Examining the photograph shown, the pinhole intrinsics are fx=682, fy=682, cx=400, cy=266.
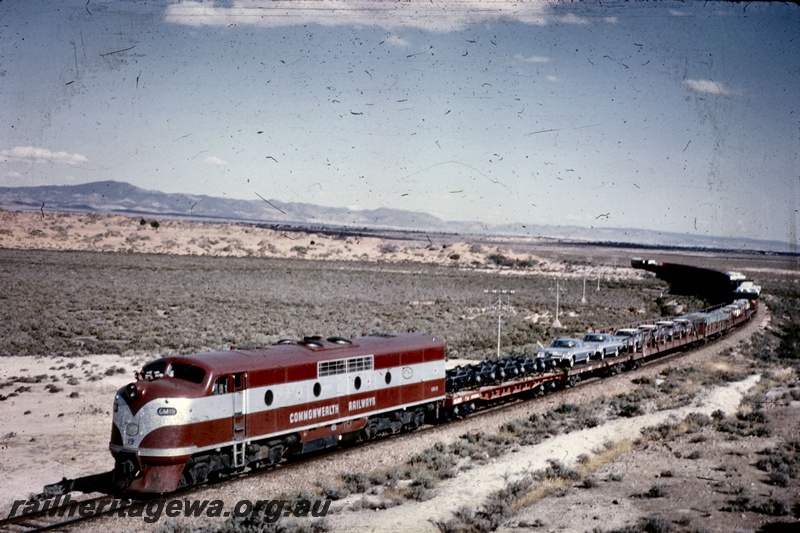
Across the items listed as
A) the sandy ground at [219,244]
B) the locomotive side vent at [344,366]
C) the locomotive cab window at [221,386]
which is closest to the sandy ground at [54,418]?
the locomotive cab window at [221,386]

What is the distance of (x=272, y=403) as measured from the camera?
17.6 metres

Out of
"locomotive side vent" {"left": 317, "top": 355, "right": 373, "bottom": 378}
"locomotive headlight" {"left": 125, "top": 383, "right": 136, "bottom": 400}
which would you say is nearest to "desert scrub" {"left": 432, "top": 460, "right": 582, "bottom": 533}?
"locomotive side vent" {"left": 317, "top": 355, "right": 373, "bottom": 378}

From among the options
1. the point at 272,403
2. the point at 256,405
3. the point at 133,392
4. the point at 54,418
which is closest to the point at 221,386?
the point at 256,405

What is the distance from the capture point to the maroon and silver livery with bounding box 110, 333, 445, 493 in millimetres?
15477

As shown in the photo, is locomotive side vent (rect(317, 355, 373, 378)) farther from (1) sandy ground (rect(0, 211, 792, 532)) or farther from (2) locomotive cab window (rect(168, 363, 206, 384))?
(2) locomotive cab window (rect(168, 363, 206, 384))

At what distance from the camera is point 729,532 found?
13.9 metres

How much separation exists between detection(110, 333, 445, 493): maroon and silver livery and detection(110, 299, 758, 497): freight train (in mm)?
26

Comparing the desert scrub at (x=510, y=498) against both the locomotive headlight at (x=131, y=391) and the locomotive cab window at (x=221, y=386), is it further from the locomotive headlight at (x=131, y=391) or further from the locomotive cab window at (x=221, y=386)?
the locomotive headlight at (x=131, y=391)

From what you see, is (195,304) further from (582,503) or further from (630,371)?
(582,503)

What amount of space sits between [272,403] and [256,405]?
0.52m

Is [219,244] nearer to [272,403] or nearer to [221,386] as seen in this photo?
[272,403]

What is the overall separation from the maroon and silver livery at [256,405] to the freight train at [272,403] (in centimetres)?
3

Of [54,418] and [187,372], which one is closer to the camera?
[187,372]

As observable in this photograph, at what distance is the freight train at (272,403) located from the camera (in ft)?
50.9
